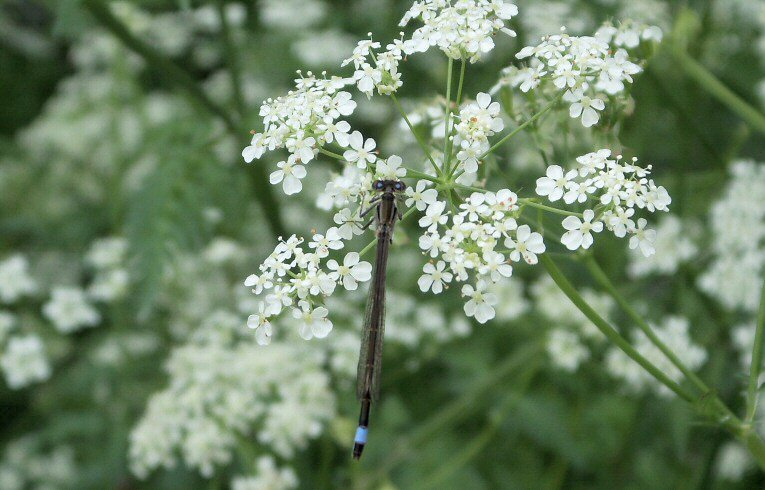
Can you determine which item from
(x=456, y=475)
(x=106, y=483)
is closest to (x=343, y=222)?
(x=456, y=475)

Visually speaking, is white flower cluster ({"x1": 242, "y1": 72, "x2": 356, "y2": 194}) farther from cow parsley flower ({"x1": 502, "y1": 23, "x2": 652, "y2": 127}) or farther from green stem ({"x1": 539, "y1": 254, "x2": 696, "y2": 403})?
green stem ({"x1": 539, "y1": 254, "x2": 696, "y2": 403})

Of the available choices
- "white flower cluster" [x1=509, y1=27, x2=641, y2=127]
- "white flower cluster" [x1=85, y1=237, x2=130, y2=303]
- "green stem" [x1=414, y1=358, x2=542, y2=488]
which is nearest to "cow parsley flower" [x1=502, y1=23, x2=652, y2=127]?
"white flower cluster" [x1=509, y1=27, x2=641, y2=127]

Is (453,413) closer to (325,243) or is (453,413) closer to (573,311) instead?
(573,311)

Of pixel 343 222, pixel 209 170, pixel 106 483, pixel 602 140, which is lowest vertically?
pixel 106 483

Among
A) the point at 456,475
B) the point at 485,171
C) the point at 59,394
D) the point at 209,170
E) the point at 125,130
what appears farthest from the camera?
the point at 125,130

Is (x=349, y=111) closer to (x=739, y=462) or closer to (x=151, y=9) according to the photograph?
(x=739, y=462)
